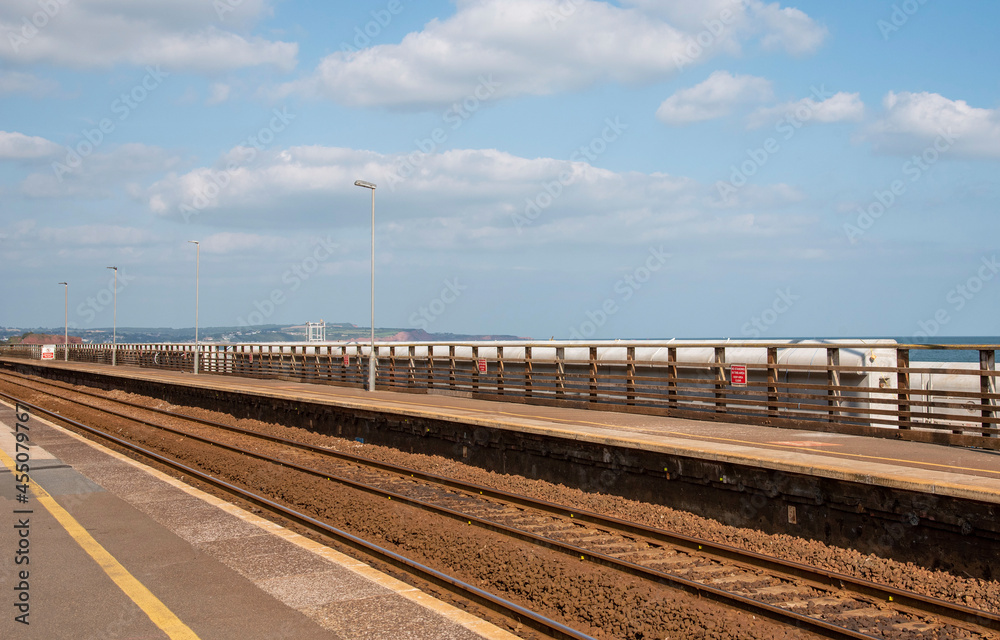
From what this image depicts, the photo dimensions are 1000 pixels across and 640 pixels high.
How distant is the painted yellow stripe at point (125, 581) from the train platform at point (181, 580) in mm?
12

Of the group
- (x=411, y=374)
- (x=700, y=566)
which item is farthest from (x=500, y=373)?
(x=700, y=566)

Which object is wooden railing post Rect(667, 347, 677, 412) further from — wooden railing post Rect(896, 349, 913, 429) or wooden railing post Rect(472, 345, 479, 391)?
wooden railing post Rect(472, 345, 479, 391)

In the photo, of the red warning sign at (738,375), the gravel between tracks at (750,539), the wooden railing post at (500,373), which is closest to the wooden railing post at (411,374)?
the wooden railing post at (500,373)

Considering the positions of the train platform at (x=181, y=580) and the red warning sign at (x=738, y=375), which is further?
the red warning sign at (x=738, y=375)

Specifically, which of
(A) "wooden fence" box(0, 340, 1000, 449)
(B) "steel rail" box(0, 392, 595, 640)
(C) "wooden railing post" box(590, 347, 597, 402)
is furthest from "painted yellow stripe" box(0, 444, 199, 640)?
(C) "wooden railing post" box(590, 347, 597, 402)

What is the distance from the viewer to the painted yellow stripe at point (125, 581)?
6160mm

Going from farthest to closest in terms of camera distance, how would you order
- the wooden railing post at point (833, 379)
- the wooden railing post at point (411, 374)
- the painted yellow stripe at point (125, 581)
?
the wooden railing post at point (411, 374) → the wooden railing post at point (833, 379) → the painted yellow stripe at point (125, 581)

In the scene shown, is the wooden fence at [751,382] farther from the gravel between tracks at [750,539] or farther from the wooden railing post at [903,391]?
the gravel between tracks at [750,539]

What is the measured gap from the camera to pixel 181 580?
7410 millimetres

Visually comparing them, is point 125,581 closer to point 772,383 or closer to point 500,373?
point 772,383

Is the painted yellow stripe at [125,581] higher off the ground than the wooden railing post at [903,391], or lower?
lower

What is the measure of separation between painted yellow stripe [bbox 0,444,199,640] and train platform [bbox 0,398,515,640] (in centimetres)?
1

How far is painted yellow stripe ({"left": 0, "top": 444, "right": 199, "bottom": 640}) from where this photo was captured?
20.2ft

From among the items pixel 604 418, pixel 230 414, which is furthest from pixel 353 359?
pixel 604 418
